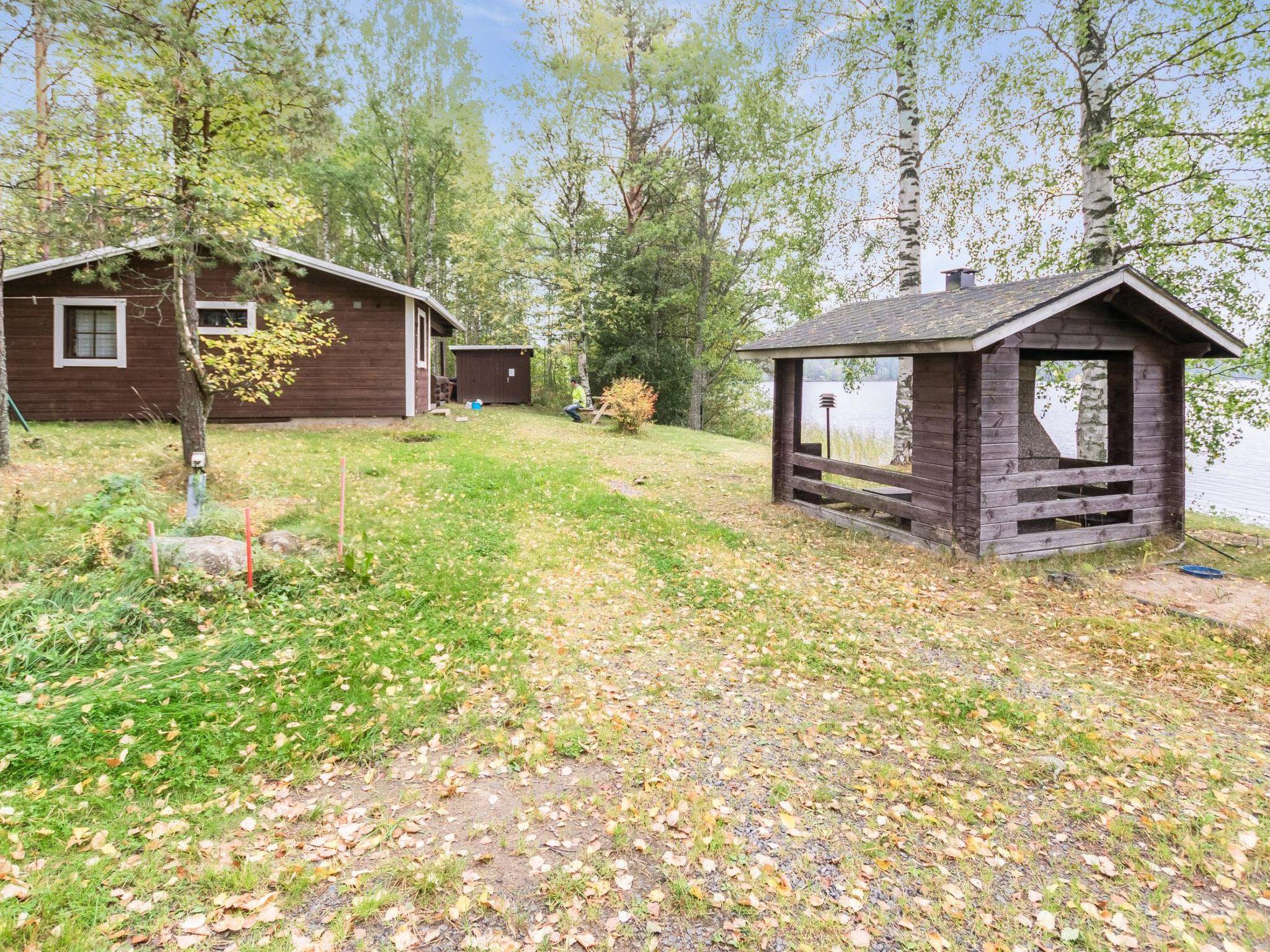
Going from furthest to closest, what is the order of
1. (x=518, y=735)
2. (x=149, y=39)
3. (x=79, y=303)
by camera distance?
(x=79, y=303)
(x=149, y=39)
(x=518, y=735)

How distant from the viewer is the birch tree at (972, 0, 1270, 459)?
347 inches

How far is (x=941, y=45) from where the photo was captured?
12367 millimetres

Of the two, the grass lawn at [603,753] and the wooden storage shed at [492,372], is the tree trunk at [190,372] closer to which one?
the grass lawn at [603,753]

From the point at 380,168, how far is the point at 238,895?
32495mm

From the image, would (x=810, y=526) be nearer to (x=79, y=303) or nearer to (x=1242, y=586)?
(x=1242, y=586)

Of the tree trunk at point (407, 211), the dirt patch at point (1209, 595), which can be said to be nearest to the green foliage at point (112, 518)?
the dirt patch at point (1209, 595)

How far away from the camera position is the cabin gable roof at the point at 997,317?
691 centimetres

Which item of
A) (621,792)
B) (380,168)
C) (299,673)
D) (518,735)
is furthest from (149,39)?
(380,168)

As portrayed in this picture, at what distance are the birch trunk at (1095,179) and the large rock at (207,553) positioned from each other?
1134 centimetres

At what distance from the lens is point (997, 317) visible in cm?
699

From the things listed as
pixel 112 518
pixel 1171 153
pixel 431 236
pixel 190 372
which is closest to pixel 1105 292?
pixel 1171 153

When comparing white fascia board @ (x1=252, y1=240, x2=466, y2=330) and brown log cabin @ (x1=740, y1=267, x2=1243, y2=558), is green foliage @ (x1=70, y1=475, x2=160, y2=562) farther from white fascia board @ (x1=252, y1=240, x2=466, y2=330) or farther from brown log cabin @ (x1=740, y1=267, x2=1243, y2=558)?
white fascia board @ (x1=252, y1=240, x2=466, y2=330)

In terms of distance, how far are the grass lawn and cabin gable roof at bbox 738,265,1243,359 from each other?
2.62 meters

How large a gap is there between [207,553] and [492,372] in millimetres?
20220
